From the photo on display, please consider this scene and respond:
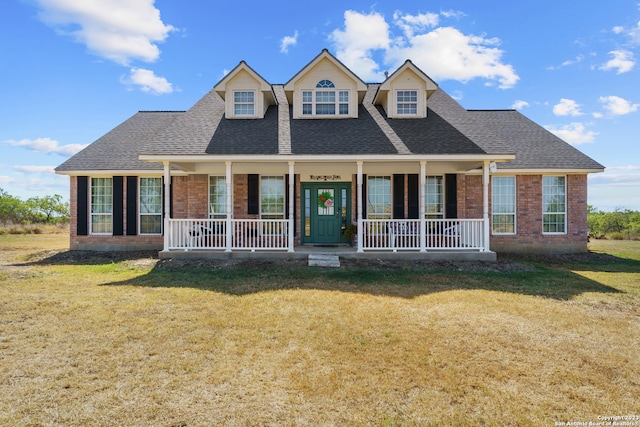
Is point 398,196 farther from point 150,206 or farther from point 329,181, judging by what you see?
point 150,206

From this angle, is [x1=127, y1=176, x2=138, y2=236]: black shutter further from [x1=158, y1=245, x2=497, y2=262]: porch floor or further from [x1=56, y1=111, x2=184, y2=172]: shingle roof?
[x1=158, y1=245, x2=497, y2=262]: porch floor

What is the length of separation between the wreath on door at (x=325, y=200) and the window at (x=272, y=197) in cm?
144

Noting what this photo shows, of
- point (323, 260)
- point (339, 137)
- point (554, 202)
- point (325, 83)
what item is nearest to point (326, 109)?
point (325, 83)

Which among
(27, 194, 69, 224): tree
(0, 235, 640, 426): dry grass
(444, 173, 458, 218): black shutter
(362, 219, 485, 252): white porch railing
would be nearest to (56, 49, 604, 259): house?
(444, 173, 458, 218): black shutter

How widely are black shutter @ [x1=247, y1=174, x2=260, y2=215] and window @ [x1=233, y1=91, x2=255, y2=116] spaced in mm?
2444

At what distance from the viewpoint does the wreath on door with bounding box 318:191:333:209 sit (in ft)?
43.4

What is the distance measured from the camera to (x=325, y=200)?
1323 centimetres

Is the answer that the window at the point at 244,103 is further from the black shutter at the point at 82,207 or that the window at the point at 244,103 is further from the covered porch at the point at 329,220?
the black shutter at the point at 82,207

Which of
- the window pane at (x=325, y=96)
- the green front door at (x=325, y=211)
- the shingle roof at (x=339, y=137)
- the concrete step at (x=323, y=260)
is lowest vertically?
the concrete step at (x=323, y=260)

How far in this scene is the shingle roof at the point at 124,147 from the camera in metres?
13.3

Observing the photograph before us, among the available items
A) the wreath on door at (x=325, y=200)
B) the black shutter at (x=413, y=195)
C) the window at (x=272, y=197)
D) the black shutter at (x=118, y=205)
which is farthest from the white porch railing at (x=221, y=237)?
the black shutter at (x=413, y=195)

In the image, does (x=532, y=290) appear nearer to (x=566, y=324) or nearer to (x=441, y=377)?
(x=566, y=324)

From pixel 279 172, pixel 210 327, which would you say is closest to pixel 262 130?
pixel 279 172

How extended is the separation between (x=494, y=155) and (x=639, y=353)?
720cm
